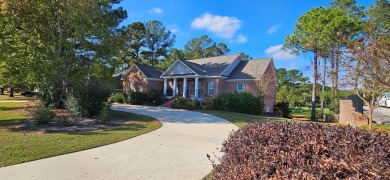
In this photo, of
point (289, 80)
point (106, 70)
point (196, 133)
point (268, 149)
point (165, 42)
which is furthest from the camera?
point (289, 80)

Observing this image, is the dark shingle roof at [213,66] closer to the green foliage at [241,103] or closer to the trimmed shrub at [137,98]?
the green foliage at [241,103]

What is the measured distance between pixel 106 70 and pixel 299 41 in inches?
746

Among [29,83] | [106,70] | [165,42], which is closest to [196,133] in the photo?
[106,70]

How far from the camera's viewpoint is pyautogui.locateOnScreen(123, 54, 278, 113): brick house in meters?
26.1

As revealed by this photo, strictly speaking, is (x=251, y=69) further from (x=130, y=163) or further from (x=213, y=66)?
(x=130, y=163)

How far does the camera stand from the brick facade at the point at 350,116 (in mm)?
14203

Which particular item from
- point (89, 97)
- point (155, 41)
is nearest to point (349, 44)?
point (89, 97)

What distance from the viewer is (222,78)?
27.1 m

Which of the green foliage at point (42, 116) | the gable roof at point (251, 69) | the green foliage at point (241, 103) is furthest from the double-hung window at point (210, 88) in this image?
the green foliage at point (42, 116)

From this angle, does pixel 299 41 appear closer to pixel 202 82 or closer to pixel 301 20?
pixel 301 20

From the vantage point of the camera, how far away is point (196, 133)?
979 centimetres

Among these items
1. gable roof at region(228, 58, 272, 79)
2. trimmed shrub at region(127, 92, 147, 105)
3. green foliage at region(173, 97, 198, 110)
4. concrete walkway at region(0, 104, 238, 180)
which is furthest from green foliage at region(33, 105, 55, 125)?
gable roof at region(228, 58, 272, 79)

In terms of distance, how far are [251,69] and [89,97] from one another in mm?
18544

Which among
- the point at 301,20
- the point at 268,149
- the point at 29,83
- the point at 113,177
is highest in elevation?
the point at 301,20
